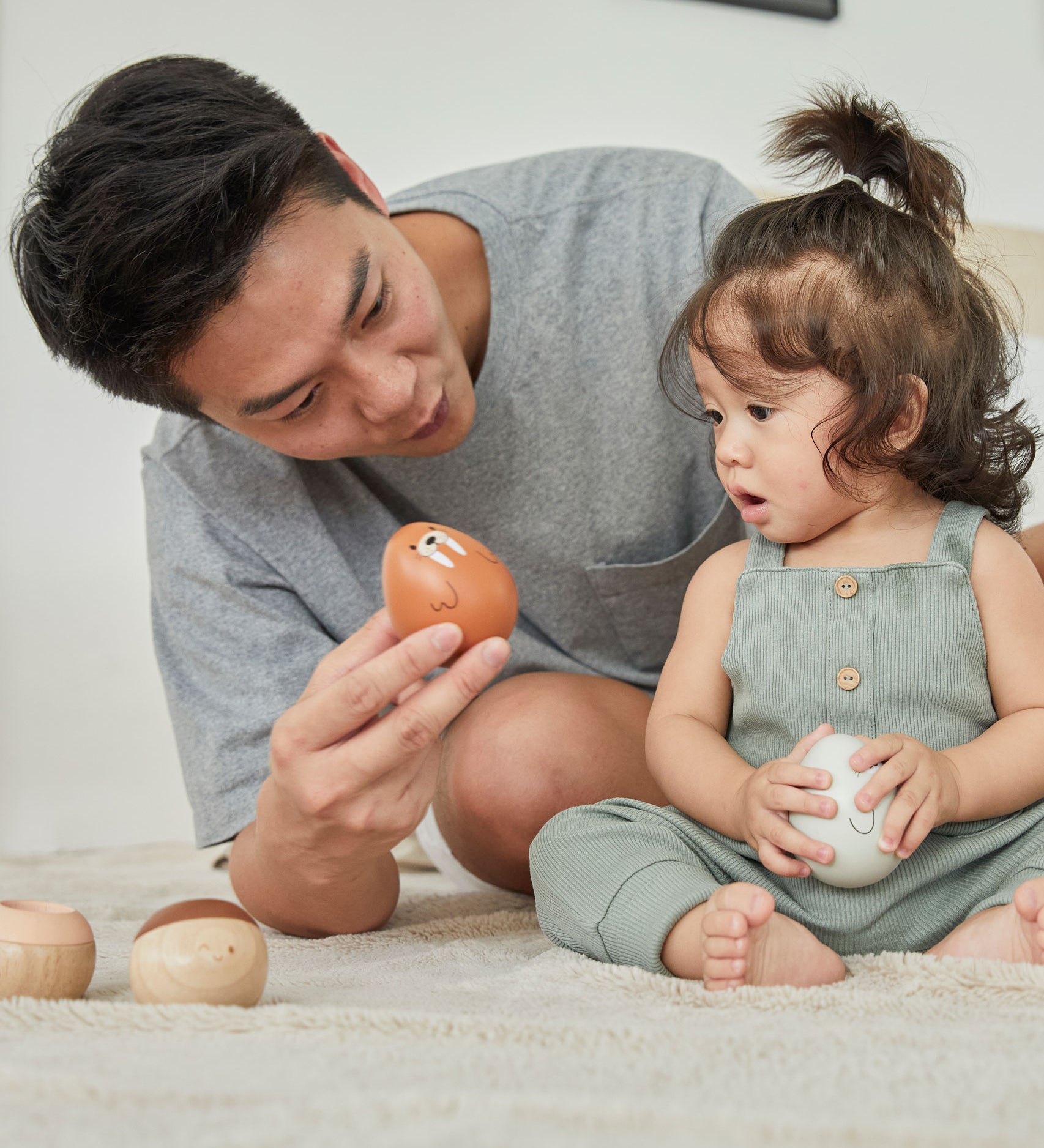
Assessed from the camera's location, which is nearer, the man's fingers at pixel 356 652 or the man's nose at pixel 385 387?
the man's fingers at pixel 356 652

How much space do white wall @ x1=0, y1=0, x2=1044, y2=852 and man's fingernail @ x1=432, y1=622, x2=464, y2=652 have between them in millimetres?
1537

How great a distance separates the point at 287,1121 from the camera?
1.41 ft

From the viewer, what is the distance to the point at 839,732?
2.89ft

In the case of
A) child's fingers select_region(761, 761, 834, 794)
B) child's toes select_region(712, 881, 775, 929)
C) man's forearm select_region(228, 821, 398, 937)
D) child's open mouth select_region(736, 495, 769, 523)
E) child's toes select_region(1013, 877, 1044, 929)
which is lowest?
man's forearm select_region(228, 821, 398, 937)

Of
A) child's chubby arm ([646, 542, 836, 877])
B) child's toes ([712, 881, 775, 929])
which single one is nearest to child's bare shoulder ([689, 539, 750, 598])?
child's chubby arm ([646, 542, 836, 877])

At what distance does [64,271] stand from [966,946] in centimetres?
88

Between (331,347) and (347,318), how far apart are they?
0.03 m

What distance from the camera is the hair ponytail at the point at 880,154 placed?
1.02 meters

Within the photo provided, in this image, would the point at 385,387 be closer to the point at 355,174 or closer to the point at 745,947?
the point at 355,174

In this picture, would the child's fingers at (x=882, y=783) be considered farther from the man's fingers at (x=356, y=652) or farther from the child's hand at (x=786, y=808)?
the man's fingers at (x=356, y=652)

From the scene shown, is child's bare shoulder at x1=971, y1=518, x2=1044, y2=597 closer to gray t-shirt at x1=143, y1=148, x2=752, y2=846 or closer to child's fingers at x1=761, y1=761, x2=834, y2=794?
child's fingers at x1=761, y1=761, x2=834, y2=794

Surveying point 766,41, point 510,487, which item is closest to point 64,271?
point 510,487

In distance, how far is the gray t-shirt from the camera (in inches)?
49.9

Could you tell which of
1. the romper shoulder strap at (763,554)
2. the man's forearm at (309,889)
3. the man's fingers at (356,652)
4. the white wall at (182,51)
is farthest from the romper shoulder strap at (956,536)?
the white wall at (182,51)
